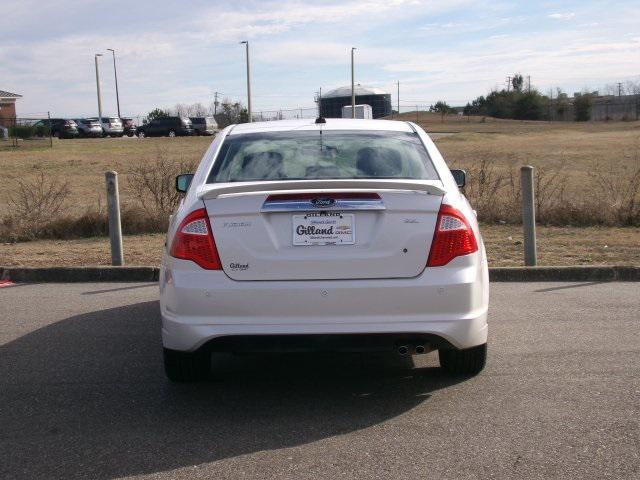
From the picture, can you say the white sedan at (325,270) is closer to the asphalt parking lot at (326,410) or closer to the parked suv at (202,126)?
the asphalt parking lot at (326,410)

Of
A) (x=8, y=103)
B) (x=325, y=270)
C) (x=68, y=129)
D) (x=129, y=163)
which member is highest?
(x=8, y=103)

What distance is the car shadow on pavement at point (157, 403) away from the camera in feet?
13.6

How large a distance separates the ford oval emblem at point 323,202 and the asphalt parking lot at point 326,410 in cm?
119

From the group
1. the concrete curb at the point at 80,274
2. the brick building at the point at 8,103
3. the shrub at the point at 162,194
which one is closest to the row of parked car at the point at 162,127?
the brick building at the point at 8,103

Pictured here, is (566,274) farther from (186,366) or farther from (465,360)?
(186,366)

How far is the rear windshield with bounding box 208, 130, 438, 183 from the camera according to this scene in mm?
5145

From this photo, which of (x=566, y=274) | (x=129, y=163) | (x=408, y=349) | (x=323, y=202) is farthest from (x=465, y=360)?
(x=129, y=163)

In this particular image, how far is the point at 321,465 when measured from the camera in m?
3.94

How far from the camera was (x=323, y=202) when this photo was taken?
4566 millimetres

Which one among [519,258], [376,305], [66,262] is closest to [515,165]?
[519,258]

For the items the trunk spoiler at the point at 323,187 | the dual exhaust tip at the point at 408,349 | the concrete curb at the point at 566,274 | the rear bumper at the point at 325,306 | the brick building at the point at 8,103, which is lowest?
the concrete curb at the point at 566,274

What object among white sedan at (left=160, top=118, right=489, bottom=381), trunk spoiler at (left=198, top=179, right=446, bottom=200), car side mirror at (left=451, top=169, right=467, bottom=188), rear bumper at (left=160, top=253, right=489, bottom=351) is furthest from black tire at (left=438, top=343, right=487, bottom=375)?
car side mirror at (left=451, top=169, right=467, bottom=188)

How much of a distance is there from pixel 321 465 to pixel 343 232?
1288 millimetres

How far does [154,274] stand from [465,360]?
4.82 metres
